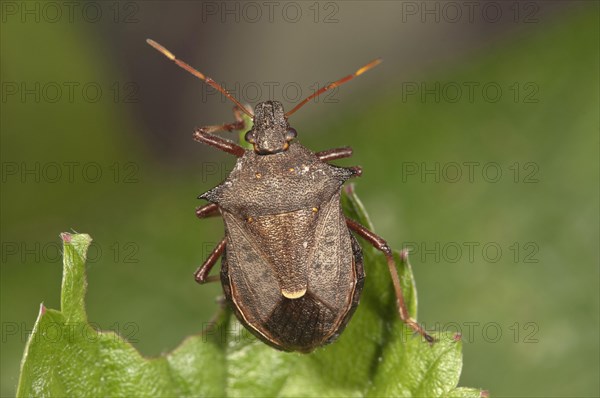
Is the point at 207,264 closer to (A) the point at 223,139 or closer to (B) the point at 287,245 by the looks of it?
(B) the point at 287,245

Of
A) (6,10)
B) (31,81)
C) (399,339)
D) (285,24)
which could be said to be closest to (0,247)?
(31,81)

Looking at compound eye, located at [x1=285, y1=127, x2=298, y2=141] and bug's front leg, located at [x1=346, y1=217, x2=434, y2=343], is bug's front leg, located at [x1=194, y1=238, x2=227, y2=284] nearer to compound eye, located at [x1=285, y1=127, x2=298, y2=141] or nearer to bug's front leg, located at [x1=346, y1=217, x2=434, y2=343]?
compound eye, located at [x1=285, y1=127, x2=298, y2=141]

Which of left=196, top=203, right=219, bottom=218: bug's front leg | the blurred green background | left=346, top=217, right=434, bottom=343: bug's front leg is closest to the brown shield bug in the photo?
left=346, top=217, right=434, bottom=343: bug's front leg

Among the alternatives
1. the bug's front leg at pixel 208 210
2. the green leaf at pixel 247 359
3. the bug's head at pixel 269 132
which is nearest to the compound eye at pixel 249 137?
the bug's head at pixel 269 132

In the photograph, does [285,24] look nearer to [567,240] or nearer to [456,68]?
[456,68]

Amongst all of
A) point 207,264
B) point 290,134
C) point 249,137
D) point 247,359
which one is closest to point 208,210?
point 207,264

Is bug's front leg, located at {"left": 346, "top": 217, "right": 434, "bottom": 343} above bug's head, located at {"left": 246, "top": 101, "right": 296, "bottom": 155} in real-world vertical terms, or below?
below

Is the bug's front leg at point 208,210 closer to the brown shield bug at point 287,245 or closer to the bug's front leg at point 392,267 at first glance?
the brown shield bug at point 287,245
